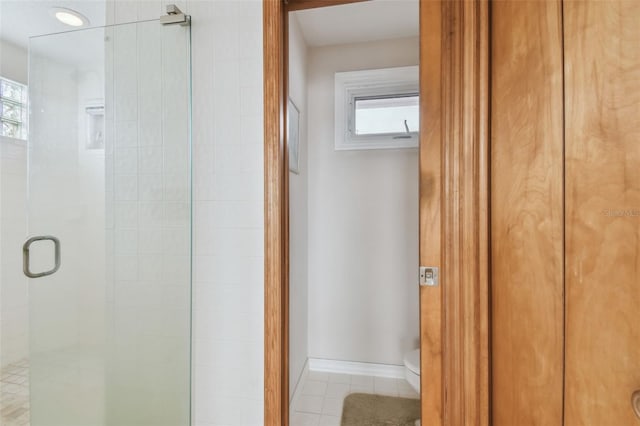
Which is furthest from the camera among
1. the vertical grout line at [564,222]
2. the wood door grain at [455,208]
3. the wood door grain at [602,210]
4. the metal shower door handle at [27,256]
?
the metal shower door handle at [27,256]

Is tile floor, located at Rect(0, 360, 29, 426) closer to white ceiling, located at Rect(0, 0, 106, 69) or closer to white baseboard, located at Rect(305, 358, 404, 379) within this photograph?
white ceiling, located at Rect(0, 0, 106, 69)

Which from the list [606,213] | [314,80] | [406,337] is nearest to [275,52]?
[606,213]

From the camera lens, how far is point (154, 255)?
120 cm

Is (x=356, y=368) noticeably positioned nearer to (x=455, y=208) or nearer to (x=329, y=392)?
(x=329, y=392)

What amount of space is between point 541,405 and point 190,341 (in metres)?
1.16

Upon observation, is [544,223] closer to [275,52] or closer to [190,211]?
[275,52]

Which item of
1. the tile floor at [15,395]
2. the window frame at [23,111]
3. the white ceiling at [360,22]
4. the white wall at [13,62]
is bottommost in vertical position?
the tile floor at [15,395]

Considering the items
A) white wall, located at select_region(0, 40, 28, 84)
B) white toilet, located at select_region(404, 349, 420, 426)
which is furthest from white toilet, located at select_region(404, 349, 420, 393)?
white wall, located at select_region(0, 40, 28, 84)

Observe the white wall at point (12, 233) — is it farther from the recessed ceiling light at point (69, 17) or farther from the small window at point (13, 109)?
the recessed ceiling light at point (69, 17)

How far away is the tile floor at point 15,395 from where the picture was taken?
1172 mm

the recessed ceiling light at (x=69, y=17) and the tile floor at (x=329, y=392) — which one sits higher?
the recessed ceiling light at (x=69, y=17)

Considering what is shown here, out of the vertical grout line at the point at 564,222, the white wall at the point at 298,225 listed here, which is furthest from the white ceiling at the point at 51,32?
the vertical grout line at the point at 564,222

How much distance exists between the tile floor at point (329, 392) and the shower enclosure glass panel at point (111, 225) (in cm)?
79

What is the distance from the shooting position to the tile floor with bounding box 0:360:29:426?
117 centimetres
